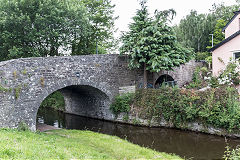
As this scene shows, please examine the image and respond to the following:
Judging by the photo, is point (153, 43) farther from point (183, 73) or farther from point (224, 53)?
point (183, 73)

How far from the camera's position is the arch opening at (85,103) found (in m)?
15.6

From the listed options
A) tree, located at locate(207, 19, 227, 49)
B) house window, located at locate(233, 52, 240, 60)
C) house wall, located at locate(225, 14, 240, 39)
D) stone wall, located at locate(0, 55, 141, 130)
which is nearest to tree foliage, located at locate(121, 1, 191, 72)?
stone wall, located at locate(0, 55, 141, 130)

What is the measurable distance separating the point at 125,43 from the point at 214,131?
7830 millimetres

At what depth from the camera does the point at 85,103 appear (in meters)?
17.9

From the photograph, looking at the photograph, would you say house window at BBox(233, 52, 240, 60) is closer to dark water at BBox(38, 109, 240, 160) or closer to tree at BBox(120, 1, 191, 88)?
tree at BBox(120, 1, 191, 88)

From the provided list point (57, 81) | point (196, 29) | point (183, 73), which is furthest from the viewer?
point (196, 29)

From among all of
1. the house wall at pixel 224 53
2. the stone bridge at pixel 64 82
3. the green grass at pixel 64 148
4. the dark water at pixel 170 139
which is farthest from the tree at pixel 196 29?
the green grass at pixel 64 148

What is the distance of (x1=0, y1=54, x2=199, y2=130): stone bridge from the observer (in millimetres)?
10539

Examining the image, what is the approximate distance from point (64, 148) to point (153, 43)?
9.46 metres

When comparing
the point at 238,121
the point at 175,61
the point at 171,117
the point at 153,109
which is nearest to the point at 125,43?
the point at 175,61

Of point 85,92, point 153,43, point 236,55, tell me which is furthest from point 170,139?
point 236,55

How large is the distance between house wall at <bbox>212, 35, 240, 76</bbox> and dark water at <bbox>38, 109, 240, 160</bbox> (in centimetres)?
617

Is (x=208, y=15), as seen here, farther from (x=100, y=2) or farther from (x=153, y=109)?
(x=153, y=109)

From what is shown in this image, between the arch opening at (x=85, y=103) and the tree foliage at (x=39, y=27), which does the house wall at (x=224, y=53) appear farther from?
the tree foliage at (x=39, y=27)
